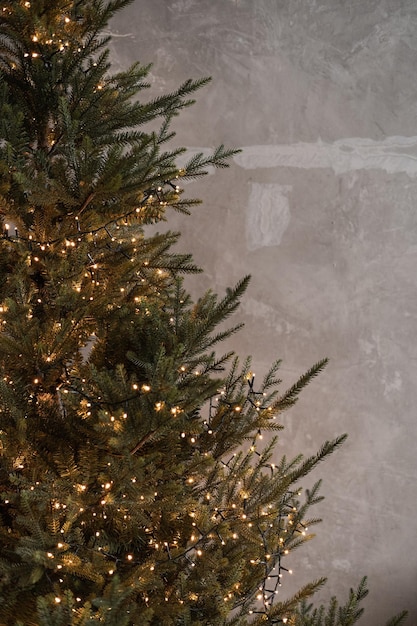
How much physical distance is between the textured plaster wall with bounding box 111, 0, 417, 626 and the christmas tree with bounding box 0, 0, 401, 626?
4.88ft

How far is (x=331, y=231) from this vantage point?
336 cm

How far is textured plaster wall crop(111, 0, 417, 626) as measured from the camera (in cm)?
332

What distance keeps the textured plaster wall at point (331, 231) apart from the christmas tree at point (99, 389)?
4.88 ft

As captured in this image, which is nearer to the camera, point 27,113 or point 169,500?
point 169,500

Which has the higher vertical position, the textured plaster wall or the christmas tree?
the textured plaster wall

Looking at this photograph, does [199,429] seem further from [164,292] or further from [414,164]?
[414,164]

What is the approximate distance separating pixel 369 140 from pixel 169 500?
2.56 metres

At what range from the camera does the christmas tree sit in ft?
4.71

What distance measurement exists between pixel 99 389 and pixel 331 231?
2.19 meters

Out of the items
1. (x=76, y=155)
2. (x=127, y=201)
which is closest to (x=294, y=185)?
(x=127, y=201)

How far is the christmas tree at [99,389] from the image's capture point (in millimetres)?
1435

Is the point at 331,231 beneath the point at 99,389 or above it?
above

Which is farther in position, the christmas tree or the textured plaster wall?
the textured plaster wall

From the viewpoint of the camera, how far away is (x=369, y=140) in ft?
11.0
